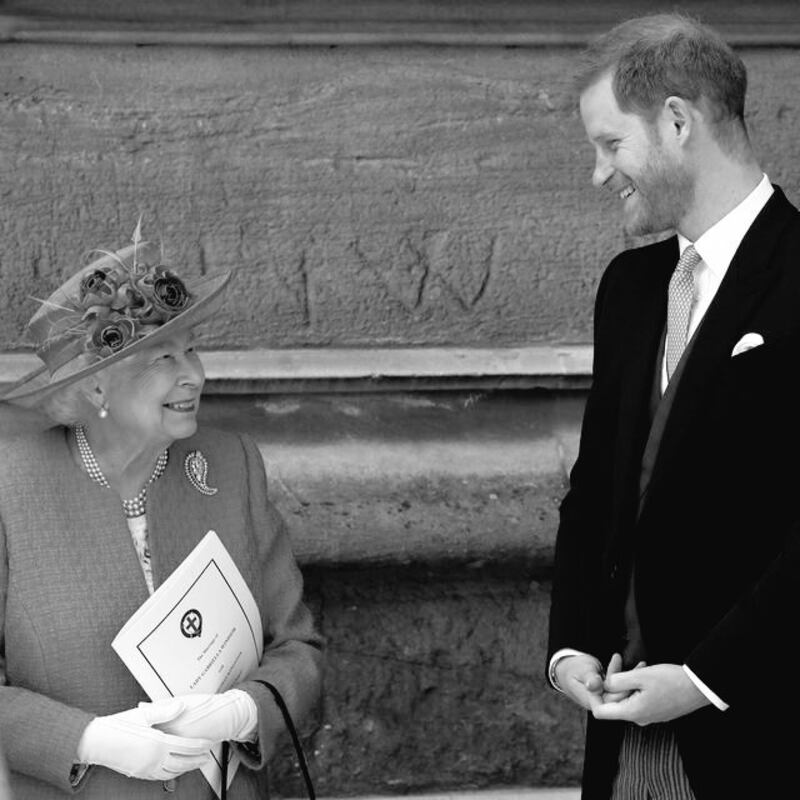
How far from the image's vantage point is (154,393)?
256 cm

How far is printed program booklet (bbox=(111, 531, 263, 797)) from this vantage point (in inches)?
95.8

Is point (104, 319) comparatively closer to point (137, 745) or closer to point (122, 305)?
point (122, 305)

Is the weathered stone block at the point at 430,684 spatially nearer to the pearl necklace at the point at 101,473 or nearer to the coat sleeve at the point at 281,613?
the coat sleeve at the point at 281,613

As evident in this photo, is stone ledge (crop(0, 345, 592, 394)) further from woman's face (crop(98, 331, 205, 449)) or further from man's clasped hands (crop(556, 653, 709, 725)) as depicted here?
man's clasped hands (crop(556, 653, 709, 725))

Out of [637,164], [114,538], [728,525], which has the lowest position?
[114,538]

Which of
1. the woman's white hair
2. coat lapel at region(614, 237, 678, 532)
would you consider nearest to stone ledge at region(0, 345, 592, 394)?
the woman's white hair

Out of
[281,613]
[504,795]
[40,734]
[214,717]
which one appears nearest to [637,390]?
[281,613]

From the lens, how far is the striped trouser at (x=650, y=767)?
2.42m

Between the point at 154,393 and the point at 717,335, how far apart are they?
947 mm

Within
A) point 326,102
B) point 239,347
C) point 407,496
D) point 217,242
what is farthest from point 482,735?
point 326,102

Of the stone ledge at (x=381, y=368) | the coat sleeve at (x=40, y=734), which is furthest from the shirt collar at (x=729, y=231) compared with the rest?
the stone ledge at (x=381, y=368)

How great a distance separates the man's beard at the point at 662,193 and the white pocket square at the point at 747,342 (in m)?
0.27

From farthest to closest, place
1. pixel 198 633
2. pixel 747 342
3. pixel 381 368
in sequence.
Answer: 1. pixel 381 368
2. pixel 198 633
3. pixel 747 342

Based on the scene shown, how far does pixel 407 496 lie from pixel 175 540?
47.8 inches
